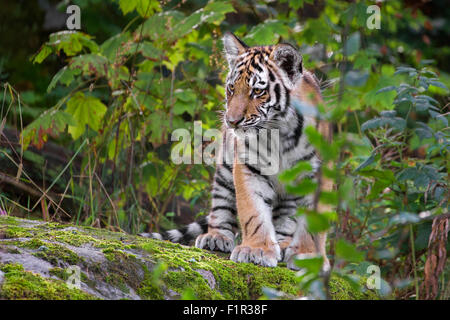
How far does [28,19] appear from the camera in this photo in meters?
8.24

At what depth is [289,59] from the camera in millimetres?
3977

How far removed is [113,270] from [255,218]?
143 centimetres

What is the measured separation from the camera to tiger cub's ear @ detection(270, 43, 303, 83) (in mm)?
3924

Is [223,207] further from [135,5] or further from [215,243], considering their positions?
[135,5]

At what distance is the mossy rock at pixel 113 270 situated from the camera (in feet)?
7.50

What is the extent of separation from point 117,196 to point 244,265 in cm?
222

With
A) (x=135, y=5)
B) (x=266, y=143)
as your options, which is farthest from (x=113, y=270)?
(x=135, y=5)

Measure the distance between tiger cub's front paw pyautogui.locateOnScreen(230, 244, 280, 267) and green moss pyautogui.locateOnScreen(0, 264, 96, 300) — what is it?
1.45 meters

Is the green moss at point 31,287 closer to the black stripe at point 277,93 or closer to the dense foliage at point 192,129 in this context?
the dense foliage at point 192,129

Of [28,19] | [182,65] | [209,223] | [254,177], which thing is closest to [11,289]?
[254,177]

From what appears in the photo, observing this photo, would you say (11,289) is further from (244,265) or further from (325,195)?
(244,265)

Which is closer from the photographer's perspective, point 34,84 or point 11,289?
point 11,289

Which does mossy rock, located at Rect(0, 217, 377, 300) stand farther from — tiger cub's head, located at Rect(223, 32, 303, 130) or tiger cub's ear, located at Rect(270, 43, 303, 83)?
tiger cub's ear, located at Rect(270, 43, 303, 83)

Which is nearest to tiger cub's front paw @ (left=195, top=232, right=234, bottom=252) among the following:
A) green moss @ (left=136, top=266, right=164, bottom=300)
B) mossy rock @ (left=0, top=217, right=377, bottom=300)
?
mossy rock @ (left=0, top=217, right=377, bottom=300)
